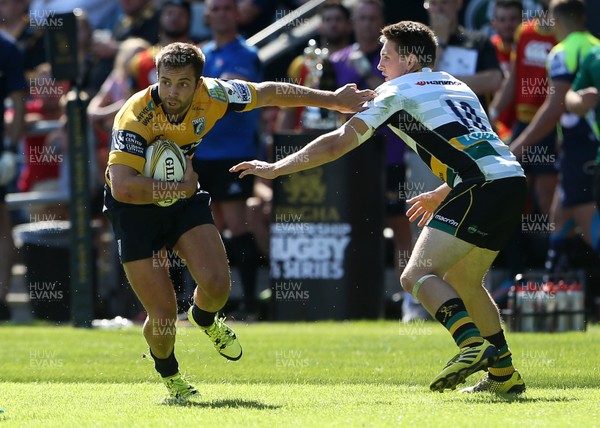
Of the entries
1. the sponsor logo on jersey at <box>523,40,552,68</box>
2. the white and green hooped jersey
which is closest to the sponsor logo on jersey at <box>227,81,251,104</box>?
the white and green hooped jersey

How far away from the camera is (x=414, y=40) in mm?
8062

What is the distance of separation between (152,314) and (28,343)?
165 inches

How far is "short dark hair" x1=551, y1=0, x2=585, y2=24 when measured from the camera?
1248cm

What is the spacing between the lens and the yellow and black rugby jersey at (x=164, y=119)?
7.99 m

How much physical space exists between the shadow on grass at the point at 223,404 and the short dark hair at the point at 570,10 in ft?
20.5

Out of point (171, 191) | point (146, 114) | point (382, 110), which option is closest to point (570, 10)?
point (382, 110)

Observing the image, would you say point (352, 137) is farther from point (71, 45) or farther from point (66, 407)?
point (71, 45)

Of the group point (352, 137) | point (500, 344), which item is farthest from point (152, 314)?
point (500, 344)

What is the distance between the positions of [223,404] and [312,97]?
7.06 ft

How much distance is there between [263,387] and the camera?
870cm

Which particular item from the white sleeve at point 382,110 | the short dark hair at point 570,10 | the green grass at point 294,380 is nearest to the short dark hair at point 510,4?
the short dark hair at point 570,10

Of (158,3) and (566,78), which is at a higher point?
(158,3)

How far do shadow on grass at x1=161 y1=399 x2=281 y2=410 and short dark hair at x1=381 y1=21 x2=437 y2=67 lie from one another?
2.34 m

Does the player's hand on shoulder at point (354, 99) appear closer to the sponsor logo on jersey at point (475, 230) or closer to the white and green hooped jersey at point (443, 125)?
the white and green hooped jersey at point (443, 125)
